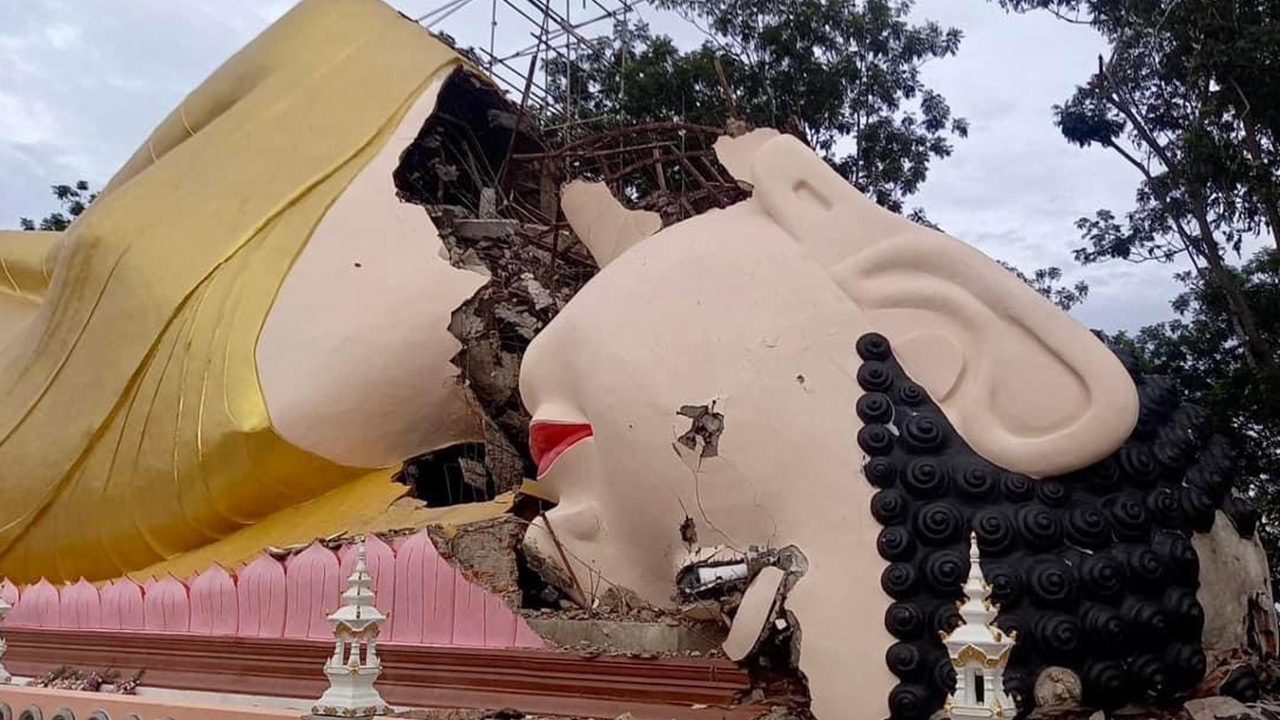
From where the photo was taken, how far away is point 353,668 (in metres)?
3.44

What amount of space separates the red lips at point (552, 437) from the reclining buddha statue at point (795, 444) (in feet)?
0.04

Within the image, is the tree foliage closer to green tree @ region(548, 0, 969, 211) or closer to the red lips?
green tree @ region(548, 0, 969, 211)

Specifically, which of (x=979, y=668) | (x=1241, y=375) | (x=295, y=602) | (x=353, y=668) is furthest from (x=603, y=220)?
(x=1241, y=375)

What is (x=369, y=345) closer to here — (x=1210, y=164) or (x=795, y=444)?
(x=795, y=444)

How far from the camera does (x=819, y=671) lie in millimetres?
3471

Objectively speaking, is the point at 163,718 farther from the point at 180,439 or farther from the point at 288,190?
the point at 288,190

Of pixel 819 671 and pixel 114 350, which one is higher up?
pixel 114 350

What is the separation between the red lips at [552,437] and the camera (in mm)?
4480

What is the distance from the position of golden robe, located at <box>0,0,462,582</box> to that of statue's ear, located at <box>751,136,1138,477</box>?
328cm

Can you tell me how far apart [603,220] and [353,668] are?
2985 millimetres

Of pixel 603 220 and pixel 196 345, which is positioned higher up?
pixel 603 220

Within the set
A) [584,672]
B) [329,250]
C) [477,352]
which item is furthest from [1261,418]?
[584,672]

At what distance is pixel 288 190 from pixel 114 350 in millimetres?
1417

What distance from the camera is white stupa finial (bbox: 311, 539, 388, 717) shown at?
134 inches
